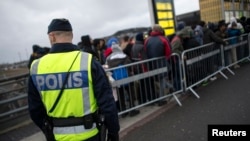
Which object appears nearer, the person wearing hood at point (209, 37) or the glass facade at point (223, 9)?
the person wearing hood at point (209, 37)

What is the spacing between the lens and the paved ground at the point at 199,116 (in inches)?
193

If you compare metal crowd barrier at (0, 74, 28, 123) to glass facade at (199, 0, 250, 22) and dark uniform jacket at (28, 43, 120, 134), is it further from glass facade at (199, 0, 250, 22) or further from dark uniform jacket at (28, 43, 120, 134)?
glass facade at (199, 0, 250, 22)

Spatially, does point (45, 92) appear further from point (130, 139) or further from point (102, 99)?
point (130, 139)

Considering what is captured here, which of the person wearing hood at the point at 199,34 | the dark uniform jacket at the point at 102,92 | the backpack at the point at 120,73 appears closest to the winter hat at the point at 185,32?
the person wearing hood at the point at 199,34

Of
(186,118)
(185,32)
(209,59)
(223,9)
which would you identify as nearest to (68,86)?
(186,118)

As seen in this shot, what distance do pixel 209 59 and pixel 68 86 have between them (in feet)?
22.1

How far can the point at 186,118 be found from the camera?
5.63m

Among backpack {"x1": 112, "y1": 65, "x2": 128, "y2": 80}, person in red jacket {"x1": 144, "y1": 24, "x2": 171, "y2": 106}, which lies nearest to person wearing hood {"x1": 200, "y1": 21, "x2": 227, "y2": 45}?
person in red jacket {"x1": 144, "y1": 24, "x2": 171, "y2": 106}

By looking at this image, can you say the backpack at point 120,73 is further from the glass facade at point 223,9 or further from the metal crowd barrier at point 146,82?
the glass facade at point 223,9

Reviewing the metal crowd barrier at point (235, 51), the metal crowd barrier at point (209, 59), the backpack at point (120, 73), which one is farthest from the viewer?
the metal crowd barrier at point (235, 51)

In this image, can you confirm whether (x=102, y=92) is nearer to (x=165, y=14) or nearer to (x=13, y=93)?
(x=13, y=93)

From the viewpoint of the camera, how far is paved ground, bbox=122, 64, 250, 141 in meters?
4.90

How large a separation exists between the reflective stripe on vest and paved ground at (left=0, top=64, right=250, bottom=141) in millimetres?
2558

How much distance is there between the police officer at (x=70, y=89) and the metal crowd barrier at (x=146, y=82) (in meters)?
3.06
